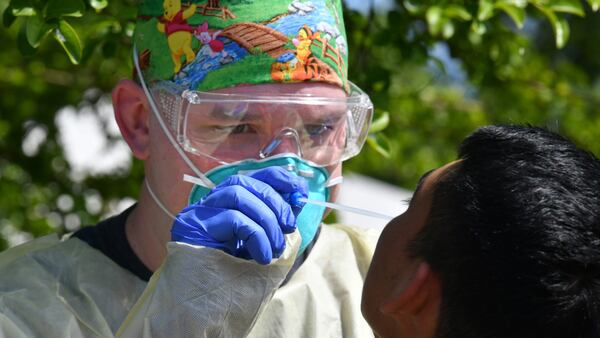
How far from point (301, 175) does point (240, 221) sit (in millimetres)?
488

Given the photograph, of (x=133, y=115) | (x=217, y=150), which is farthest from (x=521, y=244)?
(x=133, y=115)

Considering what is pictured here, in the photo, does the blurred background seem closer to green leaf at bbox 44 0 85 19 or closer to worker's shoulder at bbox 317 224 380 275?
green leaf at bbox 44 0 85 19

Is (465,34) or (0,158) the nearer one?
(465,34)

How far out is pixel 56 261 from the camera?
258cm

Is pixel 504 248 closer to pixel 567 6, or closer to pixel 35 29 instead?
pixel 35 29

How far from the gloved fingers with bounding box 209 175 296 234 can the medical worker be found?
0.03 metres

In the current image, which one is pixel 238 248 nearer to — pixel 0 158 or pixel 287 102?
pixel 287 102

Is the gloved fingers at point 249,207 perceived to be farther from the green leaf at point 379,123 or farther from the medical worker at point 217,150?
the green leaf at point 379,123

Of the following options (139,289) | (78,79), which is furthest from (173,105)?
(78,79)

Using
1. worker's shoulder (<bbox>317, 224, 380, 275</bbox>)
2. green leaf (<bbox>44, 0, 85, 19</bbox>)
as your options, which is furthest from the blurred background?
worker's shoulder (<bbox>317, 224, 380, 275</bbox>)

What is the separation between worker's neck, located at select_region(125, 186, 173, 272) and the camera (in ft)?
8.55

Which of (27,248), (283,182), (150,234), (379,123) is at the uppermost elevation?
(283,182)

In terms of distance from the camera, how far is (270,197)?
212 cm

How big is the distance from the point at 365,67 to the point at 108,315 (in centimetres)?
142
